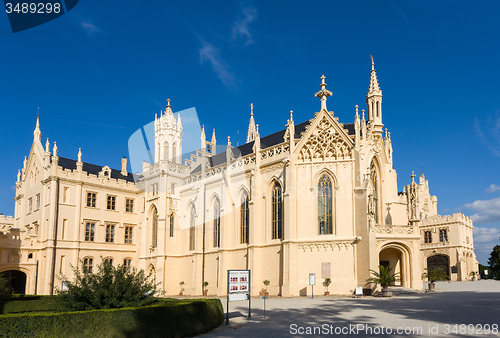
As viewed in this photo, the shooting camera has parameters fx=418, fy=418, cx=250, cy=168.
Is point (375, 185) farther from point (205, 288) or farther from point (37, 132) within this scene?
point (37, 132)

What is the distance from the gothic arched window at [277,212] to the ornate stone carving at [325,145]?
11.3 feet

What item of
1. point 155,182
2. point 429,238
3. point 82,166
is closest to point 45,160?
point 82,166

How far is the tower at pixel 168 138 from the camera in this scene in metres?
50.8

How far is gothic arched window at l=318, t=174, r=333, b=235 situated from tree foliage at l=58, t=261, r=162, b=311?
19.0 m

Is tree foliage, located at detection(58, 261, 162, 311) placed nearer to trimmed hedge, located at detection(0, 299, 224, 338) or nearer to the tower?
trimmed hedge, located at detection(0, 299, 224, 338)

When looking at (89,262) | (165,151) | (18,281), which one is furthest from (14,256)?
(165,151)

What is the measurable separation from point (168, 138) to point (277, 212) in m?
22.0

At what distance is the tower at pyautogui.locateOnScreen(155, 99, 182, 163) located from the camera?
50.8 meters

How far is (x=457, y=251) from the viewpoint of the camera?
59.1 metres

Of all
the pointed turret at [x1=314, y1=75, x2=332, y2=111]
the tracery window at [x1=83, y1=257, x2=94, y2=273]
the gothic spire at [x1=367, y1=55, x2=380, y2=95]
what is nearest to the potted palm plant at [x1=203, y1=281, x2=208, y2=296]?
the tracery window at [x1=83, y1=257, x2=94, y2=273]

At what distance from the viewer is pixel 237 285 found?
17.7 metres

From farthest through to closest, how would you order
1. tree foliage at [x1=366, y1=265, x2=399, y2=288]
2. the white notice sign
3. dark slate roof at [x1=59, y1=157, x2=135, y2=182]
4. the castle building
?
dark slate roof at [x1=59, y1=157, x2=135, y2=182]
the castle building
the white notice sign
tree foliage at [x1=366, y1=265, x2=399, y2=288]

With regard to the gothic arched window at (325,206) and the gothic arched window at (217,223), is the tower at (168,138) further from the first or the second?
the gothic arched window at (325,206)

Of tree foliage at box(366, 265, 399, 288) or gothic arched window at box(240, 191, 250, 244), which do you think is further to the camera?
gothic arched window at box(240, 191, 250, 244)
